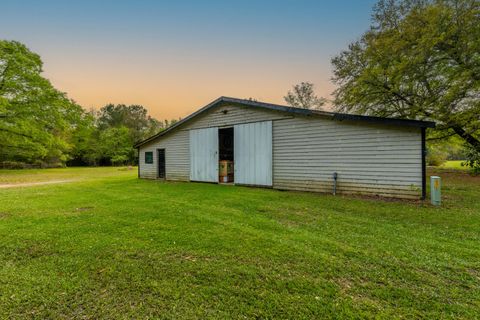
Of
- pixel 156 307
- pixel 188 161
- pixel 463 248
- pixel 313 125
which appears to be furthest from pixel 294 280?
pixel 188 161

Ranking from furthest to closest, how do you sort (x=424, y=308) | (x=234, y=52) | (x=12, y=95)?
(x=12, y=95) → (x=234, y=52) → (x=424, y=308)

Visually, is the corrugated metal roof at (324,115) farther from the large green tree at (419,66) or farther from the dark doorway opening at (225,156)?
the large green tree at (419,66)

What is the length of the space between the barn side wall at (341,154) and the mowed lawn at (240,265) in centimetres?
186

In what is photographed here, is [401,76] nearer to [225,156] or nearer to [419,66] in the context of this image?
[419,66]

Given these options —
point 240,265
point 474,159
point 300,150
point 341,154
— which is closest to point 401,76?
point 474,159

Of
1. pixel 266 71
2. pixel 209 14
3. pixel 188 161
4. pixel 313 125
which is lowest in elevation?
pixel 188 161

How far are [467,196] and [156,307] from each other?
9.81 m

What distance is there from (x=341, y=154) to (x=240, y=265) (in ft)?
21.2

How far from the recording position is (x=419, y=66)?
38.2ft

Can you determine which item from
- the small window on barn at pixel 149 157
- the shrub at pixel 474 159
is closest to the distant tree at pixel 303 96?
the shrub at pixel 474 159

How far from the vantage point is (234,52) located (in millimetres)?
13586

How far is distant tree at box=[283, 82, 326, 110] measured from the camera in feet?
103

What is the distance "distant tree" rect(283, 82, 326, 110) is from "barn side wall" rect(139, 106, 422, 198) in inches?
923

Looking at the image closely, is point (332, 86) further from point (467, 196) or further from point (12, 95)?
point (12, 95)
